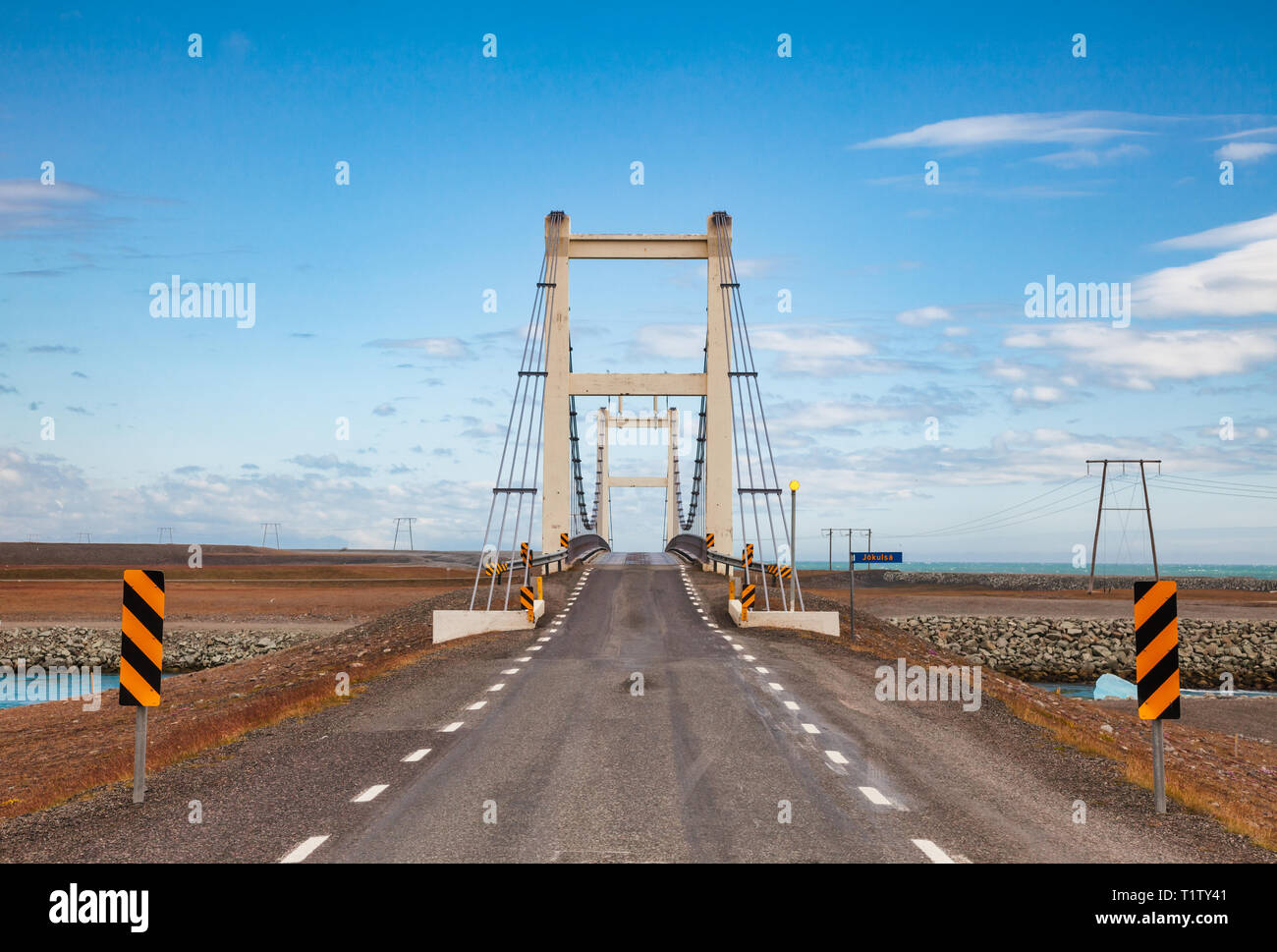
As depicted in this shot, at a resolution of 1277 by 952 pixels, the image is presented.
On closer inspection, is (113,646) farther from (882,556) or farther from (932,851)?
(932,851)

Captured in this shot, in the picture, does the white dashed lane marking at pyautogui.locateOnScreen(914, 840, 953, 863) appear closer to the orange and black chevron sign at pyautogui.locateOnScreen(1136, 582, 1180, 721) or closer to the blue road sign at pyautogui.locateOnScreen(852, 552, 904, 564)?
the orange and black chevron sign at pyautogui.locateOnScreen(1136, 582, 1180, 721)

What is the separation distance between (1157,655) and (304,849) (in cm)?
746

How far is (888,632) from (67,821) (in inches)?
1102

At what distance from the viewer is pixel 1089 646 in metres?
49.2

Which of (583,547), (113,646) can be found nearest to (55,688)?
(113,646)

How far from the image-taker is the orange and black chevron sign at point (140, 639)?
31.1 feet

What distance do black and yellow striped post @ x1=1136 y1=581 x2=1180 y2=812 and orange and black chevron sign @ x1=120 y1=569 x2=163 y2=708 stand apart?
29.1 feet

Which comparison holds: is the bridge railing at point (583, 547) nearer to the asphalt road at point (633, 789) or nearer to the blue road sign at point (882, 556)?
the blue road sign at point (882, 556)

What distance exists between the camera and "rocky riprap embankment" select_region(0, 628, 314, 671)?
43.2m

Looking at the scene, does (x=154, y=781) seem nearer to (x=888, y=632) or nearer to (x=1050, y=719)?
(x=1050, y=719)

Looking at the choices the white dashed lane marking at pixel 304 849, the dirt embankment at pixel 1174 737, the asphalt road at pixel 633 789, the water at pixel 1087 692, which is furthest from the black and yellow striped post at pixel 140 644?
the water at pixel 1087 692

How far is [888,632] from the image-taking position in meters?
33.6
